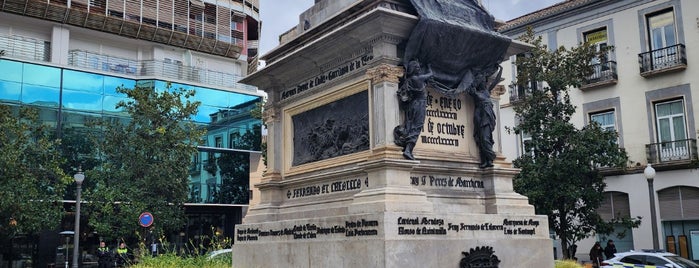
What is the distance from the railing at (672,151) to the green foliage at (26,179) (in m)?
25.4

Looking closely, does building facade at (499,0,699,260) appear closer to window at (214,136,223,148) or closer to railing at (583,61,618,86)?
railing at (583,61,618,86)

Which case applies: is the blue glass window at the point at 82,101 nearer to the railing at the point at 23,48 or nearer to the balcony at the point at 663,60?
the railing at the point at 23,48

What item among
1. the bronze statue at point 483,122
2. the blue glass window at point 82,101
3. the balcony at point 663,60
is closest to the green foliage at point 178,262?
the bronze statue at point 483,122

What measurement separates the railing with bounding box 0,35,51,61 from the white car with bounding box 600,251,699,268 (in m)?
31.9

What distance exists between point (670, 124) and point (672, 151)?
48.1 inches

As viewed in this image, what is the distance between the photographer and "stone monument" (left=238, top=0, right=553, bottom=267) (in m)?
10.8

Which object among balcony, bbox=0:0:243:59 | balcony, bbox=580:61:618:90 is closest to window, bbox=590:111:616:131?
balcony, bbox=580:61:618:90

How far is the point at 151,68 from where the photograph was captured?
142 feet

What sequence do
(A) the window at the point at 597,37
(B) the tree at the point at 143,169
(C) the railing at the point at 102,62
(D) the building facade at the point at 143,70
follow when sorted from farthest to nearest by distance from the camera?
(C) the railing at the point at 102,62
(D) the building facade at the point at 143,70
(A) the window at the point at 597,37
(B) the tree at the point at 143,169

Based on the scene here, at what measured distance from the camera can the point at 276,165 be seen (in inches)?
549

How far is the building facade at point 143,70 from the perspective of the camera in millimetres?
39000

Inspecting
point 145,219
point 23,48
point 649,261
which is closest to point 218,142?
point 23,48

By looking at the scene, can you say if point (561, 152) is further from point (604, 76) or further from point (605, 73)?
point (605, 73)

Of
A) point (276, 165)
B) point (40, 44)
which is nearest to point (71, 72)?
point (40, 44)
